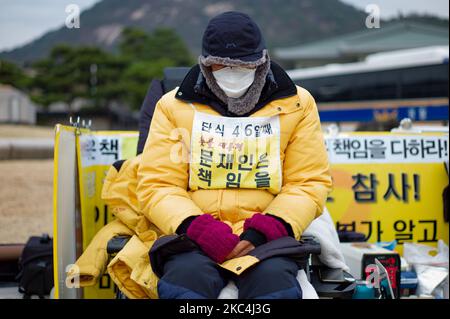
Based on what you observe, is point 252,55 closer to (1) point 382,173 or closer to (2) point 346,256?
(2) point 346,256

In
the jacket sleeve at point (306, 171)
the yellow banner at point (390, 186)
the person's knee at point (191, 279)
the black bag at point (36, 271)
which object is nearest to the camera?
the person's knee at point (191, 279)

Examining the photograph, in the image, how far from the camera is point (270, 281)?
2.39 meters

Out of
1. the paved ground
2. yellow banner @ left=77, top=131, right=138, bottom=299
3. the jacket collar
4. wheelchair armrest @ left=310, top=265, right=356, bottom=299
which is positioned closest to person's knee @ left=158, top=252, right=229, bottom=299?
wheelchair armrest @ left=310, top=265, right=356, bottom=299

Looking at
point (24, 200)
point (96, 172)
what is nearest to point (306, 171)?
point (96, 172)

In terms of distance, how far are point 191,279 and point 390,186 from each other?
8.94ft

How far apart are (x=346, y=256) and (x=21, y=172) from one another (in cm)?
914

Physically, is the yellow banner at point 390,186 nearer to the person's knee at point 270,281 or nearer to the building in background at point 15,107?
the person's knee at point 270,281

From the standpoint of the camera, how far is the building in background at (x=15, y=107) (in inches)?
1251

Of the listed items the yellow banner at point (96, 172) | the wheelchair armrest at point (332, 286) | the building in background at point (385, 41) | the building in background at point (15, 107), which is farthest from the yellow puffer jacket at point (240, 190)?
the building in background at point (385, 41)

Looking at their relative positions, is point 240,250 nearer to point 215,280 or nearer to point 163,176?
point 215,280

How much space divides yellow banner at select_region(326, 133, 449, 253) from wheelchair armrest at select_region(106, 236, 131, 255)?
2.06 meters

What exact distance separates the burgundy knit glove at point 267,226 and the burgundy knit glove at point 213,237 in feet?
0.34

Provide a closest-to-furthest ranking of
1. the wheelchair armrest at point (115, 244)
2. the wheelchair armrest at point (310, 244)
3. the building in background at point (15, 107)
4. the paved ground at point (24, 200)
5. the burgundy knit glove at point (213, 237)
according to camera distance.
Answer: the burgundy knit glove at point (213, 237), the wheelchair armrest at point (310, 244), the wheelchair armrest at point (115, 244), the paved ground at point (24, 200), the building in background at point (15, 107)
